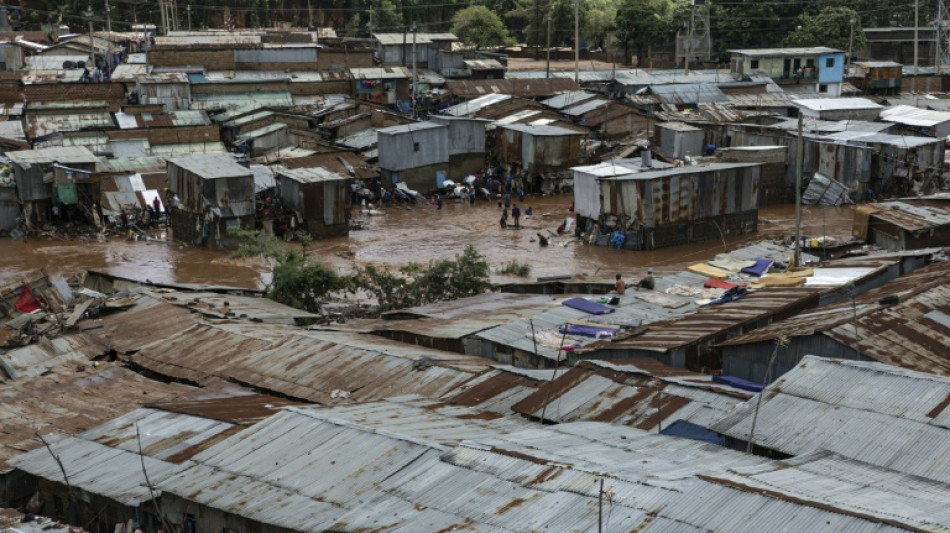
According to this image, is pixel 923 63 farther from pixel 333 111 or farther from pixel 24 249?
pixel 24 249

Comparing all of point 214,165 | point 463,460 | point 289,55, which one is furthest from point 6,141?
point 463,460

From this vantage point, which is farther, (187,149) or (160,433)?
(187,149)

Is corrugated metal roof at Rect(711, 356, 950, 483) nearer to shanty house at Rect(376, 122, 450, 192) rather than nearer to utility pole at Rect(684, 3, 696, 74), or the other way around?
shanty house at Rect(376, 122, 450, 192)

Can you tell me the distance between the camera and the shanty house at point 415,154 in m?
36.2

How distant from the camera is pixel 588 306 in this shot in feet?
62.0

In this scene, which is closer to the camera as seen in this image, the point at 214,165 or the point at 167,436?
the point at 167,436

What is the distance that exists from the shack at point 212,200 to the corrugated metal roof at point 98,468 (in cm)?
1549

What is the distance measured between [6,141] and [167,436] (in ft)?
85.5

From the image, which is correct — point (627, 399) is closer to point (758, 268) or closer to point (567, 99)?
point (758, 268)

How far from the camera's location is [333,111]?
137 ft

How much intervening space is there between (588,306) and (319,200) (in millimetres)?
13566

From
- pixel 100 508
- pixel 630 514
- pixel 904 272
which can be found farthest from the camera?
pixel 904 272

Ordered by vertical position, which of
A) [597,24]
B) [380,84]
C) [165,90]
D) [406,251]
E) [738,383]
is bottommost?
[406,251]

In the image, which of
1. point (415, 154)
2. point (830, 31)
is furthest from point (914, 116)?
point (415, 154)
